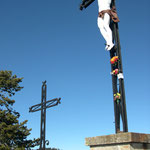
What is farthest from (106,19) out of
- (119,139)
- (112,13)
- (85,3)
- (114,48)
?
(119,139)

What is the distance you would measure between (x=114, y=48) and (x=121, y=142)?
3167 millimetres

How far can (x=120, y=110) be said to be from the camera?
6.73 meters

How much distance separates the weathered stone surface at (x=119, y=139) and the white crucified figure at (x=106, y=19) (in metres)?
2.97

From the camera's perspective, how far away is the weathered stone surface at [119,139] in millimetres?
5582

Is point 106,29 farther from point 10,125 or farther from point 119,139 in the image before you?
point 10,125

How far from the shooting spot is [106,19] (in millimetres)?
7773

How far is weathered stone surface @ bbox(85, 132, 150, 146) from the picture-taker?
18.3ft

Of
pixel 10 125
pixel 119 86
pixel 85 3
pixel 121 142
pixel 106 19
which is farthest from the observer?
pixel 10 125

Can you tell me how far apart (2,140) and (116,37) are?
49.7 ft

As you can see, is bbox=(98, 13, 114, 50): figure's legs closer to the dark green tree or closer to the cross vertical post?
the cross vertical post

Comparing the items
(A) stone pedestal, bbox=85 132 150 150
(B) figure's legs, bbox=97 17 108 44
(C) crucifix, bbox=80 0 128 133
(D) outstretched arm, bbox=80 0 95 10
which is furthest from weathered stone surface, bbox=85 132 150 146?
(D) outstretched arm, bbox=80 0 95 10

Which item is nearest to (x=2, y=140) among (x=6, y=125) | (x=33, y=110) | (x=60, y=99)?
(x=6, y=125)

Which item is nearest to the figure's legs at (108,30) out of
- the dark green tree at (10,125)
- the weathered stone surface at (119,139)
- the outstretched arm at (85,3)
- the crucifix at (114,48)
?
the crucifix at (114,48)

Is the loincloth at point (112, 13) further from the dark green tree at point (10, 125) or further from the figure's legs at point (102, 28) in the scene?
the dark green tree at point (10, 125)
